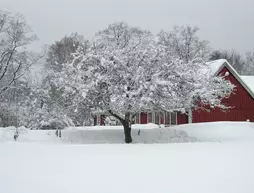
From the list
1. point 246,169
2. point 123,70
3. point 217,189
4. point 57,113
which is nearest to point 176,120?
point 57,113

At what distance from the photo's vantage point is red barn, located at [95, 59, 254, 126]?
25.5 metres

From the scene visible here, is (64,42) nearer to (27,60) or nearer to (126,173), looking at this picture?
(27,60)

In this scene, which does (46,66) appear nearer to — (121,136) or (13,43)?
(13,43)

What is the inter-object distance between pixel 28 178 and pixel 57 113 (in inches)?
659

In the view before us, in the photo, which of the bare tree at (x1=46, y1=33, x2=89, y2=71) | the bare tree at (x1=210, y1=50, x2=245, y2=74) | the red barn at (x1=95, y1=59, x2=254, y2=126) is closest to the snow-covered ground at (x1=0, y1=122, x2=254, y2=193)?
the red barn at (x1=95, y1=59, x2=254, y2=126)

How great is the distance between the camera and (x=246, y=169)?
719cm

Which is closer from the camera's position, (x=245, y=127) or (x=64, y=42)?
(x=245, y=127)

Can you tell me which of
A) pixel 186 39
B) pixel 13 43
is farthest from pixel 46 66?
pixel 186 39

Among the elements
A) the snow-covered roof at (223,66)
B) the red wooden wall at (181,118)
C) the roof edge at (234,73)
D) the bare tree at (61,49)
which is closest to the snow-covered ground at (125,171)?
the red wooden wall at (181,118)

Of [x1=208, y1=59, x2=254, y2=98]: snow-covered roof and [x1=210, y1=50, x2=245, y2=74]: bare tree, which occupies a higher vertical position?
[x1=210, y1=50, x2=245, y2=74]: bare tree

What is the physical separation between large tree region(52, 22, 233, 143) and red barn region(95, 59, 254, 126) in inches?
340

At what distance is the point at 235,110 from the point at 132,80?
49.5 ft

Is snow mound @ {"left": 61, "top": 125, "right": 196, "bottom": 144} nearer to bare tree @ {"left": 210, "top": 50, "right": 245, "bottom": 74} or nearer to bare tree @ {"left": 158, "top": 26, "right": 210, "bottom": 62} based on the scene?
bare tree @ {"left": 158, "top": 26, "right": 210, "bottom": 62}

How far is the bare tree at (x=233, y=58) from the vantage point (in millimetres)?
57466
